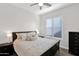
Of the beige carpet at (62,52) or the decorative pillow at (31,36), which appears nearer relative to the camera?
the beige carpet at (62,52)

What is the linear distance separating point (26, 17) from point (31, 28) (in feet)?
0.81

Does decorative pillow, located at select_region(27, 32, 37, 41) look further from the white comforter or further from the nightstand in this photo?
the nightstand

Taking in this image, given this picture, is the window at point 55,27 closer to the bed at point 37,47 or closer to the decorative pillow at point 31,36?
the bed at point 37,47

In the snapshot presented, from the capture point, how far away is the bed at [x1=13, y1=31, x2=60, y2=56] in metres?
1.64

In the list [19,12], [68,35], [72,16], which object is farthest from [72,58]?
[19,12]

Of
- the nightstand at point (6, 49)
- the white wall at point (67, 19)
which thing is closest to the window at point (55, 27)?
the white wall at point (67, 19)

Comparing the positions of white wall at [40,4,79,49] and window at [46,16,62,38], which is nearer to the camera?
white wall at [40,4,79,49]

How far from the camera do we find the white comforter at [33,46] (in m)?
1.63

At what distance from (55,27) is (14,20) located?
838 mm

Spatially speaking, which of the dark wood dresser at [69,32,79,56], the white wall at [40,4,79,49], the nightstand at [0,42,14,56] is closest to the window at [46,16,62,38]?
the white wall at [40,4,79,49]

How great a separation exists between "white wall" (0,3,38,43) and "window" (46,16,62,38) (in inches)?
11.6

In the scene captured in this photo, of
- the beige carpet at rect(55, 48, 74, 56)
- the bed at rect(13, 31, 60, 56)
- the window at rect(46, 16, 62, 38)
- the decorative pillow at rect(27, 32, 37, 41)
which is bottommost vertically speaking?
the beige carpet at rect(55, 48, 74, 56)

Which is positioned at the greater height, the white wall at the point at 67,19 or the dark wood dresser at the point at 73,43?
the white wall at the point at 67,19

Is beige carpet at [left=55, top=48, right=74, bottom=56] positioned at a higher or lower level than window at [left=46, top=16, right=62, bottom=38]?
lower
